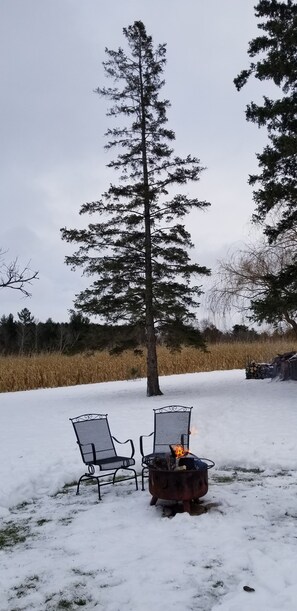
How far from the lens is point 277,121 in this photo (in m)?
15.2

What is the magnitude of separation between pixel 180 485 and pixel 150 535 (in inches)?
30.6

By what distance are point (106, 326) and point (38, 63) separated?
9039 millimetres

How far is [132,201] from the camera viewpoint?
17422 mm

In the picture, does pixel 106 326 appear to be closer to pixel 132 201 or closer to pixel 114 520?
pixel 132 201

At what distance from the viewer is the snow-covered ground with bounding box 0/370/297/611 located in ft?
12.7

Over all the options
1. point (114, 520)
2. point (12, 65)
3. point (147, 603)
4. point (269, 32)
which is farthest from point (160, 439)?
point (269, 32)

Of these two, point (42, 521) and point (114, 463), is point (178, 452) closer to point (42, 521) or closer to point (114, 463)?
point (114, 463)

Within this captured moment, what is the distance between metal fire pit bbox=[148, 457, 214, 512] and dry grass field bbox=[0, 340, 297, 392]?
42.9 ft

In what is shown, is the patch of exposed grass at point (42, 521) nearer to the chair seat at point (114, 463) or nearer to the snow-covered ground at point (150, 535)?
the snow-covered ground at point (150, 535)

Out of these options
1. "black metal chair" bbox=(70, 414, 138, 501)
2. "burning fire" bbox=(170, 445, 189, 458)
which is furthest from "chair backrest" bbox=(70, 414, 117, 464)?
"burning fire" bbox=(170, 445, 189, 458)

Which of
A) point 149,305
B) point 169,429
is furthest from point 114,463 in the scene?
point 149,305

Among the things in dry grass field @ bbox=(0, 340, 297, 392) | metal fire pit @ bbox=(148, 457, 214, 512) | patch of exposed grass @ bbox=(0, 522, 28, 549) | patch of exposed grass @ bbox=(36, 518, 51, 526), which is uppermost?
dry grass field @ bbox=(0, 340, 297, 392)

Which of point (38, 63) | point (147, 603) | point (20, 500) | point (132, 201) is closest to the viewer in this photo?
point (147, 603)

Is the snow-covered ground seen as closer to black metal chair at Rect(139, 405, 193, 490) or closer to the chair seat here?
the chair seat
